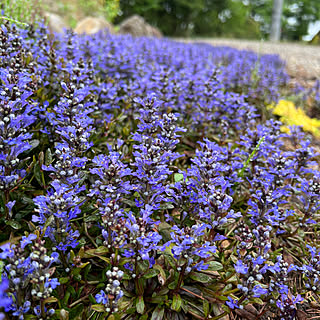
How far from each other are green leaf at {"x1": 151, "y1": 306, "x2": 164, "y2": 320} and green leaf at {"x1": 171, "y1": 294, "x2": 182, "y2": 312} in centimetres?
14

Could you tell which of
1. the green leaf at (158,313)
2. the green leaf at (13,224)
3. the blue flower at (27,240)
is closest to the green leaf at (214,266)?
the green leaf at (158,313)

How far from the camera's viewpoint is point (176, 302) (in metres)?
2.45

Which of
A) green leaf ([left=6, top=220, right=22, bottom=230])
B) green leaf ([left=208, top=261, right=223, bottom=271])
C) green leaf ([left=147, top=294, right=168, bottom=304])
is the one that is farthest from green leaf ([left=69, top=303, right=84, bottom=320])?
green leaf ([left=208, top=261, right=223, bottom=271])

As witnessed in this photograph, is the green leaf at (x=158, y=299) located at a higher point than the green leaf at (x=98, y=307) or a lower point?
lower

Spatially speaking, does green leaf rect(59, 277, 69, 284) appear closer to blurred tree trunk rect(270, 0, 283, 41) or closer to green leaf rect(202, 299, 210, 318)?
green leaf rect(202, 299, 210, 318)

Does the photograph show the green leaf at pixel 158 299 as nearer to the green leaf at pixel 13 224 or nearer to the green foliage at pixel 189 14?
the green leaf at pixel 13 224

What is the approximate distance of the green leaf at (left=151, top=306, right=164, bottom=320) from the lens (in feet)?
8.13

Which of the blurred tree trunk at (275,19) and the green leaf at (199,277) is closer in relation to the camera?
the green leaf at (199,277)

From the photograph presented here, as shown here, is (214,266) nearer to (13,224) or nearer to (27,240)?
(27,240)

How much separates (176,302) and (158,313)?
0.63ft

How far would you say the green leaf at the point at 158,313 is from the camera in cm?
248

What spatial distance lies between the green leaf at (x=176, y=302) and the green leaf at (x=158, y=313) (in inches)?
5.7

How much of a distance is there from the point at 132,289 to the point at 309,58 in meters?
12.7

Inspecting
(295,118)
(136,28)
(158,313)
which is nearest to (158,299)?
(158,313)
